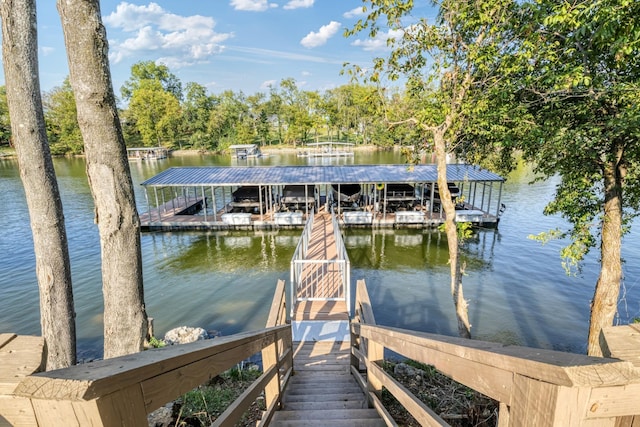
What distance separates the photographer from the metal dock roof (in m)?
15.5

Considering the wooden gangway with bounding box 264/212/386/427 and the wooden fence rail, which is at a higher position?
the wooden fence rail

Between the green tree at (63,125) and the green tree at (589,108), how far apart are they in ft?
177

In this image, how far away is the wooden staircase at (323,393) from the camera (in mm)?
2215

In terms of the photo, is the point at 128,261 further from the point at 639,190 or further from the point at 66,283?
the point at 639,190

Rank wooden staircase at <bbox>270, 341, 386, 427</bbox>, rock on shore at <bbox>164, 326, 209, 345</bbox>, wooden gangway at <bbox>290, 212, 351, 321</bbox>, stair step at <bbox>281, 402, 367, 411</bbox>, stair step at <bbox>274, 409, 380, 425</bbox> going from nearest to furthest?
wooden staircase at <bbox>270, 341, 386, 427</bbox> < stair step at <bbox>274, 409, 380, 425</bbox> < stair step at <bbox>281, 402, 367, 411</bbox> < wooden gangway at <bbox>290, 212, 351, 321</bbox> < rock on shore at <bbox>164, 326, 209, 345</bbox>

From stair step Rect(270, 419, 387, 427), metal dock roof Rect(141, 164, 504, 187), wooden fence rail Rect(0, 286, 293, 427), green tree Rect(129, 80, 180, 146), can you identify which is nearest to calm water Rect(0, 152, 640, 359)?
metal dock roof Rect(141, 164, 504, 187)

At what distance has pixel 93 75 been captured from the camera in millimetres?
2438

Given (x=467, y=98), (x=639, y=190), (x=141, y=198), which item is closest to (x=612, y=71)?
(x=467, y=98)

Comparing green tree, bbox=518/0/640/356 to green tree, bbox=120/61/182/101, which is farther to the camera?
green tree, bbox=120/61/182/101

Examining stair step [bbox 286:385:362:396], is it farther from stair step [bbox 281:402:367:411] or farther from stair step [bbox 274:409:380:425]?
stair step [bbox 274:409:380:425]

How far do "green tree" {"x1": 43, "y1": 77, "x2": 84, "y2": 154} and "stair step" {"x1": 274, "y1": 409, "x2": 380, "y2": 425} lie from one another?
53.8 metres

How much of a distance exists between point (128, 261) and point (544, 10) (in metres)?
5.95

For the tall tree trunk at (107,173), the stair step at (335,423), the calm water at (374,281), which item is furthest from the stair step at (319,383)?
the calm water at (374,281)

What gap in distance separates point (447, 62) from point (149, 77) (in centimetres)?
6998
